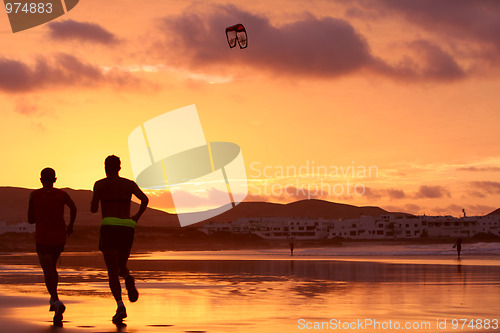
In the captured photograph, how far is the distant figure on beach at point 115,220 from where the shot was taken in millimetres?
11062

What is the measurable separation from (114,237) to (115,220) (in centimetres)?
24

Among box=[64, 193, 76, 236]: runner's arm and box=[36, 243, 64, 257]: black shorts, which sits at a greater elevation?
box=[64, 193, 76, 236]: runner's arm

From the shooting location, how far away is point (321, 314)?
12242 millimetres

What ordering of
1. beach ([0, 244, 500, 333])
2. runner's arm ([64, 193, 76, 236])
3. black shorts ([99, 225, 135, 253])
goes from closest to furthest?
beach ([0, 244, 500, 333]) < black shorts ([99, 225, 135, 253]) < runner's arm ([64, 193, 76, 236])

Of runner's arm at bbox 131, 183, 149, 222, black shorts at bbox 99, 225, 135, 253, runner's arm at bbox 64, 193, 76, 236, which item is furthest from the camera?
runner's arm at bbox 64, 193, 76, 236

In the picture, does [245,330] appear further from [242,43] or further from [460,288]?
[242,43]

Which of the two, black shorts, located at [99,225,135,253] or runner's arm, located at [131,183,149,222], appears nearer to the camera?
black shorts, located at [99,225,135,253]

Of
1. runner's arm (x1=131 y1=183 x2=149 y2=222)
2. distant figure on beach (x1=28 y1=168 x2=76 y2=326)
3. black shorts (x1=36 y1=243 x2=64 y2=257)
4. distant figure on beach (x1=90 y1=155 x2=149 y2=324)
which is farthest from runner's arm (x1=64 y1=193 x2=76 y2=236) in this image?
runner's arm (x1=131 y1=183 x2=149 y2=222)

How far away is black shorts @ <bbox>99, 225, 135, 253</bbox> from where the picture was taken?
11.0 meters

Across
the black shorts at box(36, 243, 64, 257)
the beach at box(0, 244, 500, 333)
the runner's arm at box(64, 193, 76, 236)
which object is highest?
the runner's arm at box(64, 193, 76, 236)

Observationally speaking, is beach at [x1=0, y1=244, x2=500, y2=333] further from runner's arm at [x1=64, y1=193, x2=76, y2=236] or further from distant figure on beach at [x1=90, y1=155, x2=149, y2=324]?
runner's arm at [x1=64, y1=193, x2=76, y2=236]


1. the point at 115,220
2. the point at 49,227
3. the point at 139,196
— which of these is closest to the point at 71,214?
the point at 49,227

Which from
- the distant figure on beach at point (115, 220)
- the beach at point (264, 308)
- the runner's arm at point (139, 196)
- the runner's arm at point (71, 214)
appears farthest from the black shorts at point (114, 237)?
the beach at point (264, 308)

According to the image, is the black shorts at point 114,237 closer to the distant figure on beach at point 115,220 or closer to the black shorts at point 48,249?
the distant figure on beach at point 115,220
